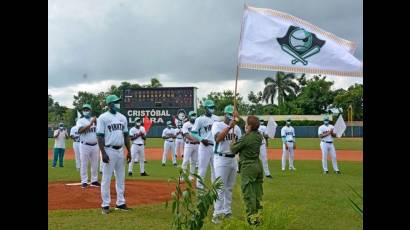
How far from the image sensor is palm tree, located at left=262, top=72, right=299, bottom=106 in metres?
96.5

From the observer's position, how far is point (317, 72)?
559 cm

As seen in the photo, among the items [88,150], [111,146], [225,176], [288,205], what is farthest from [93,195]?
[288,205]

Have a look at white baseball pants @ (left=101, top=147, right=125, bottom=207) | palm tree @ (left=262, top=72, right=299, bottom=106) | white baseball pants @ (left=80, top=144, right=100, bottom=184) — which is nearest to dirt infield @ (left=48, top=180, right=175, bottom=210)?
white baseball pants @ (left=80, top=144, right=100, bottom=184)

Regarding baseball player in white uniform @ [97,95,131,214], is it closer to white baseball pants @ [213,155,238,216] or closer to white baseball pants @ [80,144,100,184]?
white baseball pants @ [213,155,238,216]

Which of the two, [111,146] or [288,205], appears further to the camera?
[111,146]

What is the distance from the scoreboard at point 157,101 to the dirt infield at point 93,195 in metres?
28.9

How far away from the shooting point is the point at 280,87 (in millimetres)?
97625

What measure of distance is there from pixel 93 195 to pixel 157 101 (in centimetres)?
3182

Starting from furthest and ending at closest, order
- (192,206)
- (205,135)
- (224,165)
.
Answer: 1. (205,135)
2. (224,165)
3. (192,206)

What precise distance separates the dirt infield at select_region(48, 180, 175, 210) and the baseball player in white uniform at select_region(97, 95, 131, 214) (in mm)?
952

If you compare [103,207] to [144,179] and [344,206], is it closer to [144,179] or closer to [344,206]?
[344,206]

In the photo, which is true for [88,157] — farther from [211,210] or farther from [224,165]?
[224,165]
